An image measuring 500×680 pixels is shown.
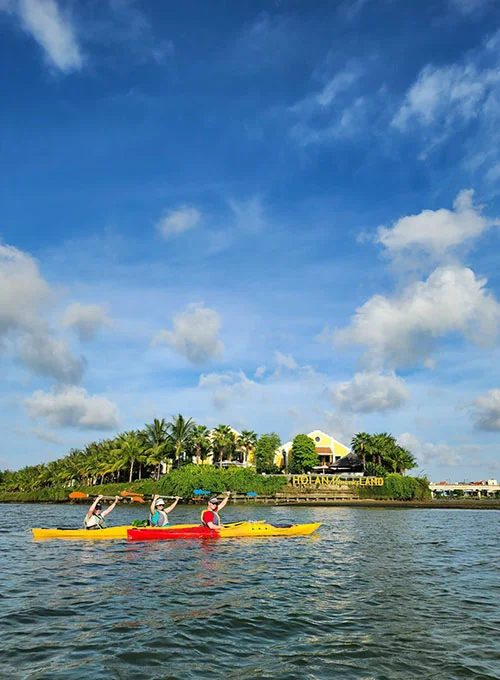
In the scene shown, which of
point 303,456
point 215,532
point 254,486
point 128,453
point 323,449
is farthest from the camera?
point 323,449

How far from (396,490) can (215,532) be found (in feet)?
183

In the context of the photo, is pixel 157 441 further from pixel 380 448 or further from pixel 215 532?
pixel 215 532

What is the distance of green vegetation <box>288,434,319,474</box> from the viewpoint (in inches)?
3499

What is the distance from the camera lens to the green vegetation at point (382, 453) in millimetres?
83000

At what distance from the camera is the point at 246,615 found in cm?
1205

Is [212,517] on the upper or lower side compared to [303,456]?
lower

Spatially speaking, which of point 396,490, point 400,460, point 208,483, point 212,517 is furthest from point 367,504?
point 212,517

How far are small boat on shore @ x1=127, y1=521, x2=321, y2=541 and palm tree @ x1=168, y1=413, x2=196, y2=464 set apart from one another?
2288 inches

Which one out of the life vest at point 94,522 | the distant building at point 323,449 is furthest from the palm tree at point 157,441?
the life vest at point 94,522

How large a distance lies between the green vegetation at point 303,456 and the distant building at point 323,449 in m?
11.0

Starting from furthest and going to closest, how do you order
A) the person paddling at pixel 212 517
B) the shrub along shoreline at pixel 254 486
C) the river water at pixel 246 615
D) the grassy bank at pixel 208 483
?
1. the grassy bank at pixel 208 483
2. the shrub along shoreline at pixel 254 486
3. the person paddling at pixel 212 517
4. the river water at pixel 246 615

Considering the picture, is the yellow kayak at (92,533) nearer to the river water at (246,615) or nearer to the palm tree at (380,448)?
the river water at (246,615)

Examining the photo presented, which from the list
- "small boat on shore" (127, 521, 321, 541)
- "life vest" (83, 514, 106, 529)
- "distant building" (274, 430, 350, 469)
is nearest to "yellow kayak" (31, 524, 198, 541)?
"small boat on shore" (127, 521, 321, 541)

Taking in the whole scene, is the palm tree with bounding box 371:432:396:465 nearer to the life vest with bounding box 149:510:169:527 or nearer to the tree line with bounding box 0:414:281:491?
the tree line with bounding box 0:414:281:491
